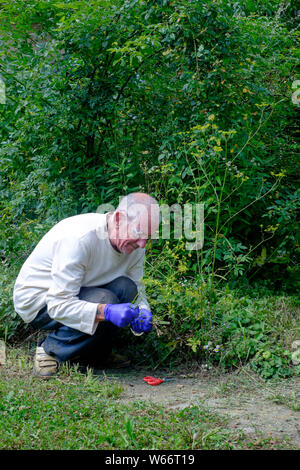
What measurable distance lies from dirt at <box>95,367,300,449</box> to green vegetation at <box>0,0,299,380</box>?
0.25 metres

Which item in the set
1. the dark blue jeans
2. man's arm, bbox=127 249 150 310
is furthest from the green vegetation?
the dark blue jeans

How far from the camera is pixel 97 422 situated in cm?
231

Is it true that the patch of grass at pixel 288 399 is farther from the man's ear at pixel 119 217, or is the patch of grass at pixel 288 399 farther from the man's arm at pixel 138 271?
the man's ear at pixel 119 217

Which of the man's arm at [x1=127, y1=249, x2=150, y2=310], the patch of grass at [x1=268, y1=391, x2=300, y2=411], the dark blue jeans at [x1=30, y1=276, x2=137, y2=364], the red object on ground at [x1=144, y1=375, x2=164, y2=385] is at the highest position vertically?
the man's arm at [x1=127, y1=249, x2=150, y2=310]

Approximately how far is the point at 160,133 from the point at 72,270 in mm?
1536

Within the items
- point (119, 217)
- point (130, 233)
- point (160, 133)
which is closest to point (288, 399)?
point (130, 233)

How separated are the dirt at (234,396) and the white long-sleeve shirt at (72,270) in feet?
1.41

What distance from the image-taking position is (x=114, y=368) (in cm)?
326

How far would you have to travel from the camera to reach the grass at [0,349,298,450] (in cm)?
210

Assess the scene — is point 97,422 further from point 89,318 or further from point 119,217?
point 119,217

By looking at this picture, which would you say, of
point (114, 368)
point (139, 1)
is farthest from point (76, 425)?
point (139, 1)

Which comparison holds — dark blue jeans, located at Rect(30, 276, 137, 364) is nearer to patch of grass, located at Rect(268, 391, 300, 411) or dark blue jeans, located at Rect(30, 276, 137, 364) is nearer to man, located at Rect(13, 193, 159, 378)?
man, located at Rect(13, 193, 159, 378)

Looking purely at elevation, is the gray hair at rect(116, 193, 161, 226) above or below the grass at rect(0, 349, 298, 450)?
above
